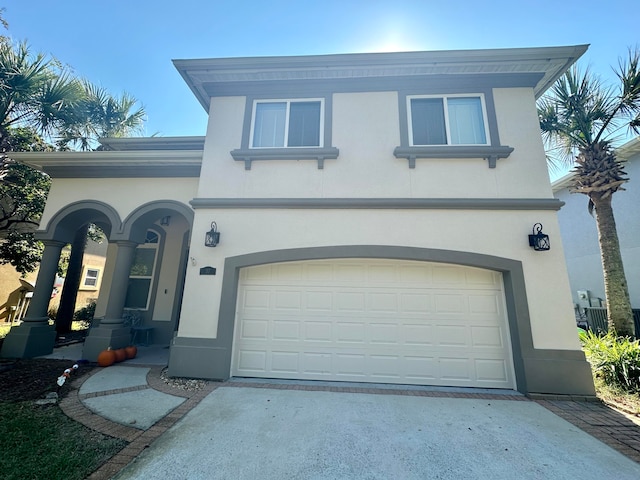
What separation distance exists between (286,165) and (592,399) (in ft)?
24.4

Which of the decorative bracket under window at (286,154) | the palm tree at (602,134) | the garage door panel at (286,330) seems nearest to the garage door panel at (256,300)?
the garage door panel at (286,330)

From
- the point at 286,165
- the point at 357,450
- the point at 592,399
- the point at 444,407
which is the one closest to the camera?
the point at 357,450

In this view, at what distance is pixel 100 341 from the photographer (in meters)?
6.84

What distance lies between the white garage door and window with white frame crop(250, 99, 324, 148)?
2.97 metres

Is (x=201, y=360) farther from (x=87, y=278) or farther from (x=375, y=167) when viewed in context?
(x=87, y=278)

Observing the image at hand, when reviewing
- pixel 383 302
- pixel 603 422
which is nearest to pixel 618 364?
pixel 603 422

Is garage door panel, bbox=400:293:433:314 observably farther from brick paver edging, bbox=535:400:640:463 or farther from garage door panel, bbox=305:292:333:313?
brick paver edging, bbox=535:400:640:463

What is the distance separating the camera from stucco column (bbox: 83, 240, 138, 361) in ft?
22.3

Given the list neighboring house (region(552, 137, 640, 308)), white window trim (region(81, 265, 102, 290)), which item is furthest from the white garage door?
white window trim (region(81, 265, 102, 290))

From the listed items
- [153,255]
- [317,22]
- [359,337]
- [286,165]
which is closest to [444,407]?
[359,337]

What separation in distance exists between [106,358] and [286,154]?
6331 millimetres

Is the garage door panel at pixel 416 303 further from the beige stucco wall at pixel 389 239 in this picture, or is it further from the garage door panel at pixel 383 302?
the beige stucco wall at pixel 389 239

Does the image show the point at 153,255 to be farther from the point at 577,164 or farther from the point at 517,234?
the point at 577,164

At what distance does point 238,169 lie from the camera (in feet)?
21.7
